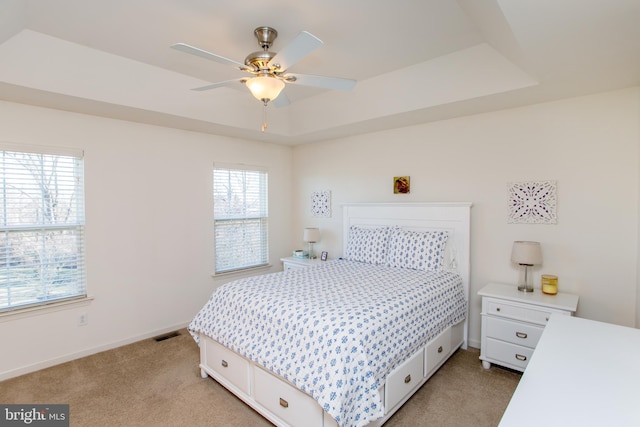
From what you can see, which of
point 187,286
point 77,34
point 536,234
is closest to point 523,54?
point 536,234

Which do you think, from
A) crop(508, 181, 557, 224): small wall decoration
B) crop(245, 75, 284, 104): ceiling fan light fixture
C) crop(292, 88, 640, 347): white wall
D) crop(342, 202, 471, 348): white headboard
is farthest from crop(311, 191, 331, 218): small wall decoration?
crop(245, 75, 284, 104): ceiling fan light fixture

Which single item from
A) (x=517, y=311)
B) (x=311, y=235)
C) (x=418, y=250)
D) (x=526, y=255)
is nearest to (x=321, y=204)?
(x=311, y=235)

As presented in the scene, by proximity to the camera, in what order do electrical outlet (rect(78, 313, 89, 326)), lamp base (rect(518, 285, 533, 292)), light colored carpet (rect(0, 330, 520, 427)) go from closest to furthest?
light colored carpet (rect(0, 330, 520, 427)) < lamp base (rect(518, 285, 533, 292)) < electrical outlet (rect(78, 313, 89, 326))

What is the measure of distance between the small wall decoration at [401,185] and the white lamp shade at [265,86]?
6.57ft

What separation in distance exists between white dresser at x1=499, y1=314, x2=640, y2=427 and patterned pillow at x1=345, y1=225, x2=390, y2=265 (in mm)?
1971

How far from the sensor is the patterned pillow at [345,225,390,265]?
351 cm

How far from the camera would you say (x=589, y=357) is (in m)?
1.32

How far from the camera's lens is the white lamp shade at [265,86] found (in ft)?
6.68

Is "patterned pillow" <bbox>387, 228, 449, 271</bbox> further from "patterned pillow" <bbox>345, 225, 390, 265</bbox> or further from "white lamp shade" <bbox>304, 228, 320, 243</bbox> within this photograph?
"white lamp shade" <bbox>304, 228, 320, 243</bbox>

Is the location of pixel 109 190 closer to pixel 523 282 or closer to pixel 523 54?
pixel 523 54

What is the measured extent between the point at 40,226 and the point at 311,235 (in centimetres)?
276

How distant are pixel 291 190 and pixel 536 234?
313 centimetres

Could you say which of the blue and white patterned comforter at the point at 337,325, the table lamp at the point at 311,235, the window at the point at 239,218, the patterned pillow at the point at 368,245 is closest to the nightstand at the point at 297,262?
the table lamp at the point at 311,235

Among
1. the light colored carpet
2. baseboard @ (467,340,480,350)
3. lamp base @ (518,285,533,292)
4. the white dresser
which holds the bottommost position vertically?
the light colored carpet
